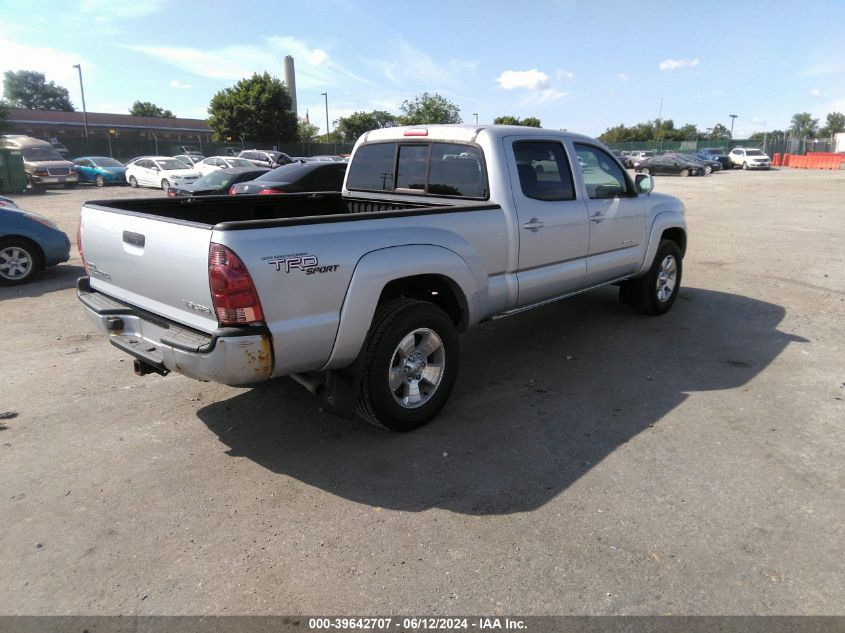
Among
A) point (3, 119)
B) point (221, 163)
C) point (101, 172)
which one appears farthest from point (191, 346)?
point (3, 119)

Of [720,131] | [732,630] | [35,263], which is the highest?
[720,131]

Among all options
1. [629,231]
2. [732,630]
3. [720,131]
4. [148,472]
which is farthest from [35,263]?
[720,131]

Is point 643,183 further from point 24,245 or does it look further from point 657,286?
point 24,245

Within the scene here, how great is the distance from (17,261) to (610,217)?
7.80m

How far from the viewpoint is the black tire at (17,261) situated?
8.09 metres

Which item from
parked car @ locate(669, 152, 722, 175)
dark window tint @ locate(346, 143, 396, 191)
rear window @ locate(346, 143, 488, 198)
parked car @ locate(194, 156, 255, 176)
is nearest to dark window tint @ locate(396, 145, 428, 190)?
rear window @ locate(346, 143, 488, 198)

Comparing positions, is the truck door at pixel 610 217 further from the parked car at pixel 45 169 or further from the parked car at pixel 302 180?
the parked car at pixel 45 169

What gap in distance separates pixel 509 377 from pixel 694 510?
2052mm

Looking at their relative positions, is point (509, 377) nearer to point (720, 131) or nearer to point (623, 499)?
point (623, 499)

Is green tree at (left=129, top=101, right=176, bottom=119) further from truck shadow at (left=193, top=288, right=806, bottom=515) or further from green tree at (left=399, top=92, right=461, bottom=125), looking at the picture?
truck shadow at (left=193, top=288, right=806, bottom=515)

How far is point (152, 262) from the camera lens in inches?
134

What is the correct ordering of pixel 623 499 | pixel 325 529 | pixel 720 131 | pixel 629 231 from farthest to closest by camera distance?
pixel 720 131 → pixel 629 231 → pixel 623 499 → pixel 325 529

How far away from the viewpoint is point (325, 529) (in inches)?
120

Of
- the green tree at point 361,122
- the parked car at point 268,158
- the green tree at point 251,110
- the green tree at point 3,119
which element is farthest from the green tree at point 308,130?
the parked car at point 268,158
